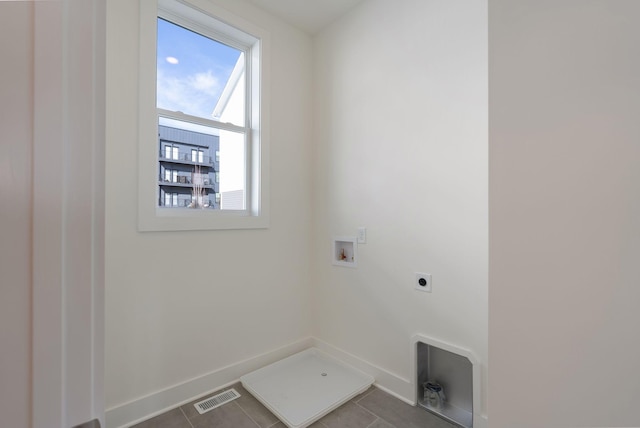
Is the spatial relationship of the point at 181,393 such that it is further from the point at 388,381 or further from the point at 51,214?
the point at 51,214

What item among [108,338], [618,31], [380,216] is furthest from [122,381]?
[618,31]

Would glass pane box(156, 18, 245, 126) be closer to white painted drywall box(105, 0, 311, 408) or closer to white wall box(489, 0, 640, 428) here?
white painted drywall box(105, 0, 311, 408)

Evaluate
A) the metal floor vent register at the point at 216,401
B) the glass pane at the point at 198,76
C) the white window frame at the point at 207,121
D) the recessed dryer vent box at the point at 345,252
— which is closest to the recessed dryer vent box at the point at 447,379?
the recessed dryer vent box at the point at 345,252

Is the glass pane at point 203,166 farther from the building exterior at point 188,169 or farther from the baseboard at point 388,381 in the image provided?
the baseboard at point 388,381

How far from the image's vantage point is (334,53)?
7.83ft

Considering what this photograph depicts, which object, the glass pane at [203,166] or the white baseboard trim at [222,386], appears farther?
the glass pane at [203,166]

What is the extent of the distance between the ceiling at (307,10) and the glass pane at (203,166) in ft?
3.37

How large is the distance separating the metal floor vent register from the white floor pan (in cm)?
10

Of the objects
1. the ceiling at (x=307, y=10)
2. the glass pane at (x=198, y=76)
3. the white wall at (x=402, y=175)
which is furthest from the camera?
the ceiling at (x=307, y=10)

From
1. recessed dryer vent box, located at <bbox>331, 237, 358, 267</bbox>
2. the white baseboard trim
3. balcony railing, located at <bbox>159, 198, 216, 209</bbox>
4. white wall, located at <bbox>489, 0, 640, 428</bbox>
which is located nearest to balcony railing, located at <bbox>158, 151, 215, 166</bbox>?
balcony railing, located at <bbox>159, 198, 216, 209</bbox>

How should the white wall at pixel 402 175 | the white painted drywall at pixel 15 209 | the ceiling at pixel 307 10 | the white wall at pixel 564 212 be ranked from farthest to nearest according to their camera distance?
the ceiling at pixel 307 10
the white wall at pixel 402 175
the white wall at pixel 564 212
the white painted drywall at pixel 15 209

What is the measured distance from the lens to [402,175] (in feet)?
6.22

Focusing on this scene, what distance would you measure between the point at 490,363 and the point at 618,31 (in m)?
0.76

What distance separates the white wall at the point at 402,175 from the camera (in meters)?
1.58
